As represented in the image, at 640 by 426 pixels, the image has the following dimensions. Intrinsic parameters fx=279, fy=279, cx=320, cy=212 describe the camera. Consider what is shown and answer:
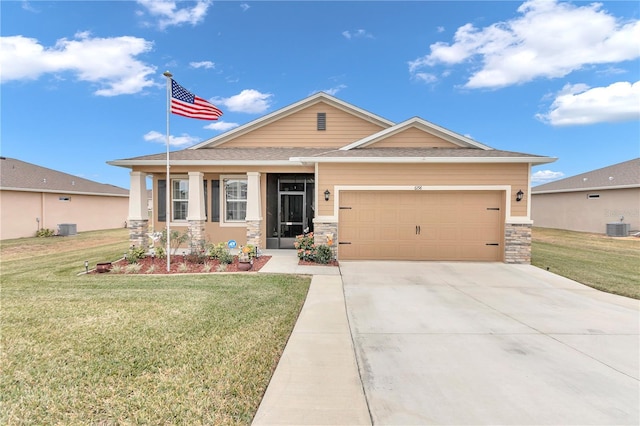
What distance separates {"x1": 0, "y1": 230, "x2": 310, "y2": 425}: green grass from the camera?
8.16 feet

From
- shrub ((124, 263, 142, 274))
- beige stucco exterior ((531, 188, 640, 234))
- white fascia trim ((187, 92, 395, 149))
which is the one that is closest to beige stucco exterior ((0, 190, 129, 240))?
white fascia trim ((187, 92, 395, 149))

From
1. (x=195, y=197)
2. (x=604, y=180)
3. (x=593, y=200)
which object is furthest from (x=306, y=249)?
(x=604, y=180)

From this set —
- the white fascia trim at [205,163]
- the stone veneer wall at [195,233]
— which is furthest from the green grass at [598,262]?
the stone veneer wall at [195,233]

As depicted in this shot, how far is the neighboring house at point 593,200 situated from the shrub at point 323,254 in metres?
20.5

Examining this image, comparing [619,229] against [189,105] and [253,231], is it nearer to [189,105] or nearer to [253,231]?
[253,231]

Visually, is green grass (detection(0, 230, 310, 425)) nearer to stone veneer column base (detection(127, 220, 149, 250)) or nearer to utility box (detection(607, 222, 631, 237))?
stone veneer column base (detection(127, 220, 149, 250))

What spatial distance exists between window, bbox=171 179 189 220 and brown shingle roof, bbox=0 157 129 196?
1095 cm

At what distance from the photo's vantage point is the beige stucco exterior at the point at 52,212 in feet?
50.4

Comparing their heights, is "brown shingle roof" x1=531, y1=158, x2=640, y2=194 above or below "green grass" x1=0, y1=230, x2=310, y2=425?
above

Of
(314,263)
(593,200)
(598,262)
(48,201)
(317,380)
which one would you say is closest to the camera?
(317,380)

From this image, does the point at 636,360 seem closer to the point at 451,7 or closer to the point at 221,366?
the point at 221,366

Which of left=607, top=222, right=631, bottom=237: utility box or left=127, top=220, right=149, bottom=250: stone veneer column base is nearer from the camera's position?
left=127, top=220, right=149, bottom=250: stone veneer column base

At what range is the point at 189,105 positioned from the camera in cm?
888

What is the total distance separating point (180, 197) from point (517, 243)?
1278 centimetres
